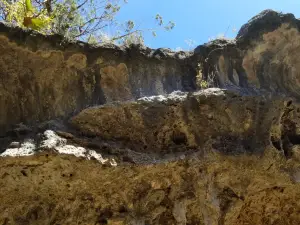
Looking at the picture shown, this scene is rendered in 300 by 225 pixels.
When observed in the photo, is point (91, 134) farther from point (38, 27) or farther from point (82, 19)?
point (82, 19)

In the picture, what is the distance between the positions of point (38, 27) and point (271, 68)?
231 centimetres

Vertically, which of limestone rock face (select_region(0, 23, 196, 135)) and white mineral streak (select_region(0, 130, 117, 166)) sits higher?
limestone rock face (select_region(0, 23, 196, 135))

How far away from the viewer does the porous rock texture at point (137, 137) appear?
3.70m

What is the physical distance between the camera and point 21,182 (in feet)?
11.9

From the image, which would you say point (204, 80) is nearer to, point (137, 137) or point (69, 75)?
point (137, 137)

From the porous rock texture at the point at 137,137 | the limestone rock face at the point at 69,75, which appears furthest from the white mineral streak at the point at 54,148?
Answer: the limestone rock face at the point at 69,75

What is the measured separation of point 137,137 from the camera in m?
4.02

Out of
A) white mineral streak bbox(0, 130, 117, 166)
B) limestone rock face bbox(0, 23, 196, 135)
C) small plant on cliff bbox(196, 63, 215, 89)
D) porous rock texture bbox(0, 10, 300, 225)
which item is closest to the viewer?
white mineral streak bbox(0, 130, 117, 166)

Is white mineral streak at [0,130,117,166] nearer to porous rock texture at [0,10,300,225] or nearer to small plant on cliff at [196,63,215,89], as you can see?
porous rock texture at [0,10,300,225]

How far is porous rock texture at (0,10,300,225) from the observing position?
3.70m

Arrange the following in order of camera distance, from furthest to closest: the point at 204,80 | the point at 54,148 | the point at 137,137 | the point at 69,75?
the point at 204,80 → the point at 69,75 → the point at 137,137 → the point at 54,148

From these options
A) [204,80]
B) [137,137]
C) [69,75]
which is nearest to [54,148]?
[137,137]

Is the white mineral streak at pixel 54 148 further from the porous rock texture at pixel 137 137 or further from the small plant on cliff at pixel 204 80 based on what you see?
the small plant on cliff at pixel 204 80

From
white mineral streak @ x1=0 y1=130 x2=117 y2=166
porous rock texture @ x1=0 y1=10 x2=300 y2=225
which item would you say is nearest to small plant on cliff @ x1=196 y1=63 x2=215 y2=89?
porous rock texture @ x1=0 y1=10 x2=300 y2=225
